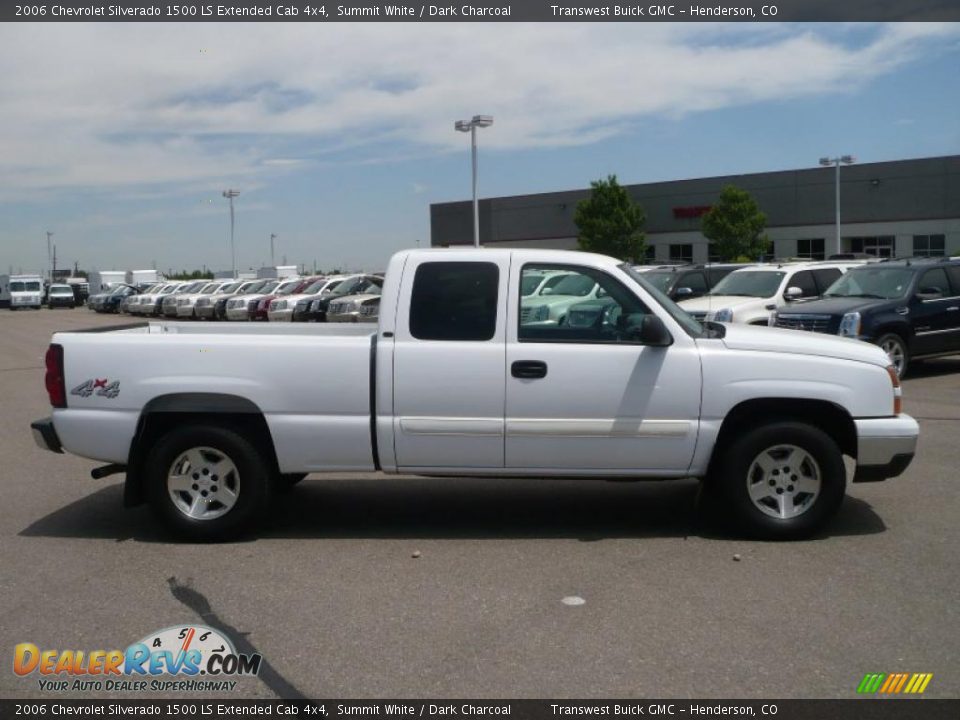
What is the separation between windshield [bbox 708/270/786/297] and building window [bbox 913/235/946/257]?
130 feet

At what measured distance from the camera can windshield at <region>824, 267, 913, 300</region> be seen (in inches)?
631

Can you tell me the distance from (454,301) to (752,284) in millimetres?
12510

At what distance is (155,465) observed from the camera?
23.2ft

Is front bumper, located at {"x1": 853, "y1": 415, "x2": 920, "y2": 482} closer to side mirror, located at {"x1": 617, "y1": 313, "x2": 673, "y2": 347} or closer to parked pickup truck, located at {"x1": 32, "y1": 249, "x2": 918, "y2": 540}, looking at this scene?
parked pickup truck, located at {"x1": 32, "y1": 249, "x2": 918, "y2": 540}

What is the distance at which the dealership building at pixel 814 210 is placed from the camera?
54.9 metres

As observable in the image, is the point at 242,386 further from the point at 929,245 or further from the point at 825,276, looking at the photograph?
the point at 929,245

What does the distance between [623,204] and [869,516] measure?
2030 inches

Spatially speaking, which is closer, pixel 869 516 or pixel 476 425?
pixel 476 425

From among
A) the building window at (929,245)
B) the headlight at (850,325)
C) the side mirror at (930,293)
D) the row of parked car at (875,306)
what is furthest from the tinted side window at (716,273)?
the building window at (929,245)

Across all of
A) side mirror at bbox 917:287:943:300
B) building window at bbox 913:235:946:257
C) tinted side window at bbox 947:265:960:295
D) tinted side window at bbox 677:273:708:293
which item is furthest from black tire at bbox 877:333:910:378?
building window at bbox 913:235:946:257

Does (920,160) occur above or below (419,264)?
above
